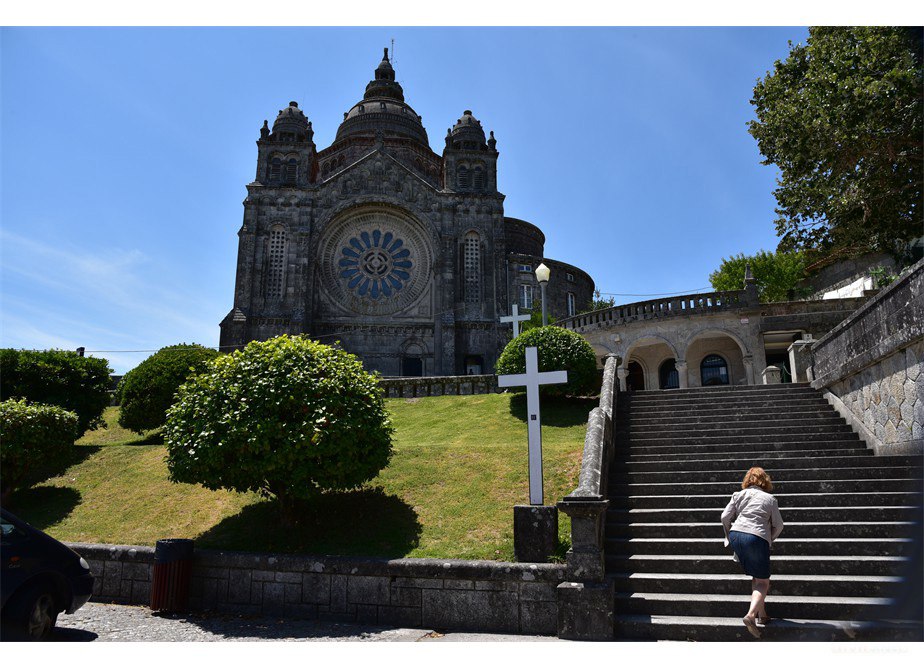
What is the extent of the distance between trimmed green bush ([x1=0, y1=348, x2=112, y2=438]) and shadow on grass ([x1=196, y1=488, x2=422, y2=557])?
8735 millimetres

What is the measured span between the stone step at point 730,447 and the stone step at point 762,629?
159 inches

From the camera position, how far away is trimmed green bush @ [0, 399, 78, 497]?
12.9 meters

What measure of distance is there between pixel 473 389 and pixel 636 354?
8612mm

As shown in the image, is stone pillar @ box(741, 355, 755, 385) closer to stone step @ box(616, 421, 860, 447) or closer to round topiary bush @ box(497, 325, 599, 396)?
round topiary bush @ box(497, 325, 599, 396)

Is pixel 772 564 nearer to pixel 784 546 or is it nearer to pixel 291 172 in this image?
pixel 784 546

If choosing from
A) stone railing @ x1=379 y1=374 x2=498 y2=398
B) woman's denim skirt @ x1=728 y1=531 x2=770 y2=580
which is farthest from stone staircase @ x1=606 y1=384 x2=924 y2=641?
stone railing @ x1=379 y1=374 x2=498 y2=398

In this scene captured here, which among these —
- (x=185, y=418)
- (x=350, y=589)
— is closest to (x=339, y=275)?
(x=185, y=418)

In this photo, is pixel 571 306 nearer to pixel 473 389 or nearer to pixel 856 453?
pixel 473 389

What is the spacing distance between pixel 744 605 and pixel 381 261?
31.2 meters

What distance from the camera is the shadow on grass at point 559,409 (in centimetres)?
1557

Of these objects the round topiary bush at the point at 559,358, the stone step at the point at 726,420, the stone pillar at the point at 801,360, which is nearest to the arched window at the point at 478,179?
the round topiary bush at the point at 559,358

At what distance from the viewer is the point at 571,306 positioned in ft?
130

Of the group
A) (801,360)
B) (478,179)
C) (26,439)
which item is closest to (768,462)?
(801,360)

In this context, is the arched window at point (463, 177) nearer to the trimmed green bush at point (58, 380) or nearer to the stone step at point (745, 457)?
the trimmed green bush at point (58, 380)
